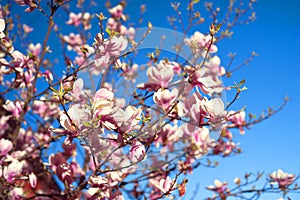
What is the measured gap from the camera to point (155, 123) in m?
0.77

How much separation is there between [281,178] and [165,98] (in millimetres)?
1664

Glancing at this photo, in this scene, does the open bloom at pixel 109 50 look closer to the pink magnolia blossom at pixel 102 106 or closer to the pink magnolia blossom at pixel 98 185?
the pink magnolia blossom at pixel 102 106

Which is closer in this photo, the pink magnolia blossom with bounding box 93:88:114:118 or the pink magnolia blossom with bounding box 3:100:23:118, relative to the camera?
the pink magnolia blossom with bounding box 93:88:114:118

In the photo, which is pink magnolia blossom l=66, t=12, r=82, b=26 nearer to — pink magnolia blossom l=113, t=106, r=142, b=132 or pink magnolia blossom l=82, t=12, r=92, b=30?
pink magnolia blossom l=82, t=12, r=92, b=30

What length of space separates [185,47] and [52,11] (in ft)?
1.56

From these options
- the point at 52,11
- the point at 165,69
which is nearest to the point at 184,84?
the point at 165,69

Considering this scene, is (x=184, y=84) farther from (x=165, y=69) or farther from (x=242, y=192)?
(x=242, y=192)

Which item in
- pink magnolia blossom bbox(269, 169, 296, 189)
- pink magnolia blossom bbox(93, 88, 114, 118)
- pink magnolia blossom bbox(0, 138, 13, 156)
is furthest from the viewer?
pink magnolia blossom bbox(269, 169, 296, 189)

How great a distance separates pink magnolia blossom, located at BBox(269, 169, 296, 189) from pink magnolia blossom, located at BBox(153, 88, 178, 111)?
1607mm

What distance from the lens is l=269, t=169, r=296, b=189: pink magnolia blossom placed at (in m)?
2.15

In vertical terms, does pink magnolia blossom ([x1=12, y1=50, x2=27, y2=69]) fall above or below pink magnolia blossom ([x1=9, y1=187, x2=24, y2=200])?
above

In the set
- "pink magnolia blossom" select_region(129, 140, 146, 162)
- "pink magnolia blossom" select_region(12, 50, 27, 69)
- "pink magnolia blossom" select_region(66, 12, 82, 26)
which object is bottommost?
"pink magnolia blossom" select_region(129, 140, 146, 162)

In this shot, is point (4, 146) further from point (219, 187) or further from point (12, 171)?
point (219, 187)

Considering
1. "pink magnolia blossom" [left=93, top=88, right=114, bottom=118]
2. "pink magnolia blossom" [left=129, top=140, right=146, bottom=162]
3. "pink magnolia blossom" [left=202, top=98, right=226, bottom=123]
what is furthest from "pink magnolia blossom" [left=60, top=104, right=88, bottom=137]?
"pink magnolia blossom" [left=202, top=98, right=226, bottom=123]
